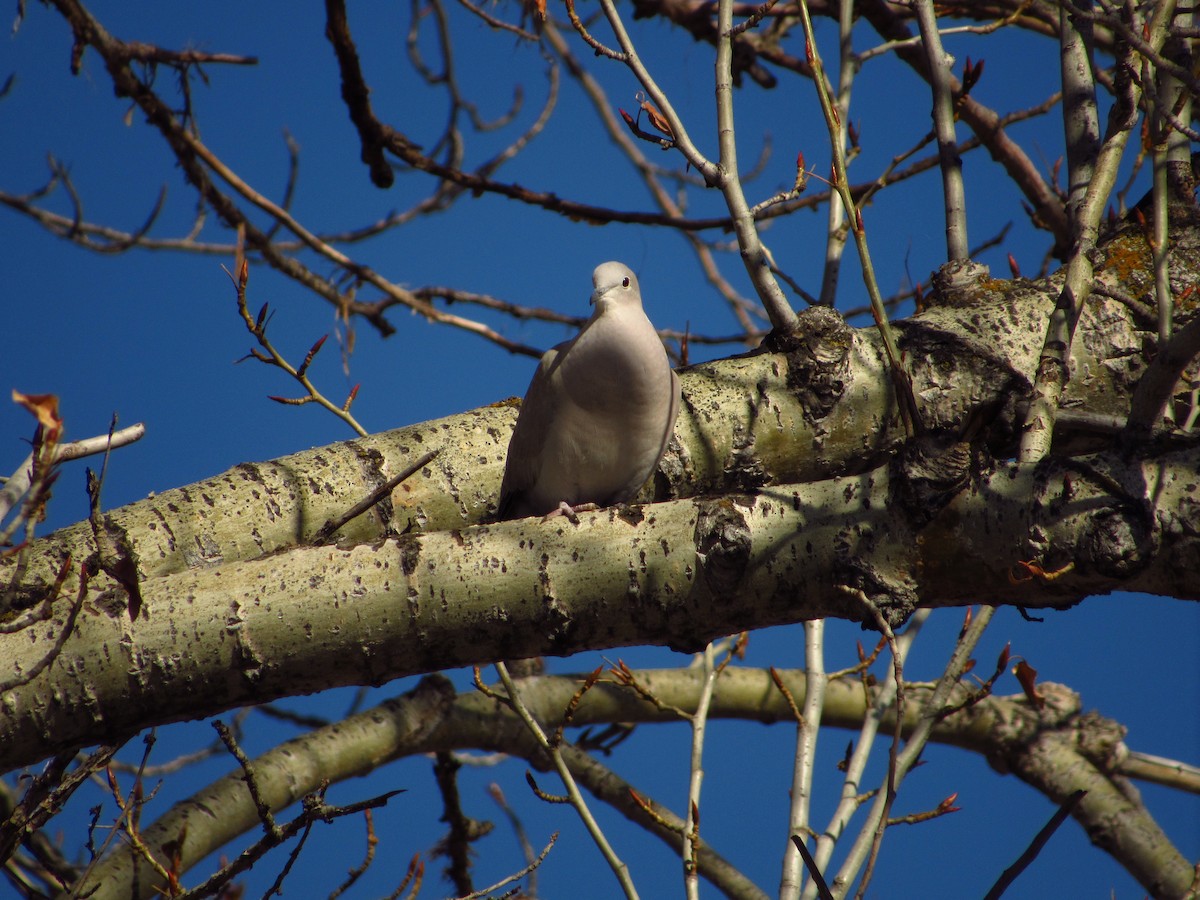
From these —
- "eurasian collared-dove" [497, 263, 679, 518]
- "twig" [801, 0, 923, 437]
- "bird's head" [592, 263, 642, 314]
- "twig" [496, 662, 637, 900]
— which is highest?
"bird's head" [592, 263, 642, 314]

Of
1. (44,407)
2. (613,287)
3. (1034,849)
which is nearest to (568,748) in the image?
(613,287)

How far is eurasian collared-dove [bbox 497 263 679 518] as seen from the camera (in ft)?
8.89

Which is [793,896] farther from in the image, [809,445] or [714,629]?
[809,445]

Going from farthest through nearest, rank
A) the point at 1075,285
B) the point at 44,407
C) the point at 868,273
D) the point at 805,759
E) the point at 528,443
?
the point at 528,443
the point at 805,759
the point at 1075,285
the point at 868,273
the point at 44,407

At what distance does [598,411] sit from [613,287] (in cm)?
37

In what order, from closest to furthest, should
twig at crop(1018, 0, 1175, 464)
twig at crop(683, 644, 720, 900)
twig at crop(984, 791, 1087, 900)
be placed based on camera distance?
twig at crop(984, 791, 1087, 900)
twig at crop(1018, 0, 1175, 464)
twig at crop(683, 644, 720, 900)

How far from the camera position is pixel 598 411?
280 cm

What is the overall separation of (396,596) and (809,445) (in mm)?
1201

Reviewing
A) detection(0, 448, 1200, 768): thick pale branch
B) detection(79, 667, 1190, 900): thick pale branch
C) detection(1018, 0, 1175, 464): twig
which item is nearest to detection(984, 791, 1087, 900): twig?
detection(0, 448, 1200, 768): thick pale branch

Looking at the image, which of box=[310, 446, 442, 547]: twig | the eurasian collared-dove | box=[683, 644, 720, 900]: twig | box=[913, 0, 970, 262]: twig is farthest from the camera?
the eurasian collared-dove

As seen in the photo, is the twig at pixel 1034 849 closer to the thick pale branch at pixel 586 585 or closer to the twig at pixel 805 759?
the thick pale branch at pixel 586 585

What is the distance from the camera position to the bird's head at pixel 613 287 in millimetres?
2875

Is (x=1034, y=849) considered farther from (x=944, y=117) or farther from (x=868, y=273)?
(x=944, y=117)

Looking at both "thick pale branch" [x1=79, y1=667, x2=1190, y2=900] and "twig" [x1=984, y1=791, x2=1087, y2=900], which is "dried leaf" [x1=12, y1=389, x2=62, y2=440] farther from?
"thick pale branch" [x1=79, y1=667, x2=1190, y2=900]
